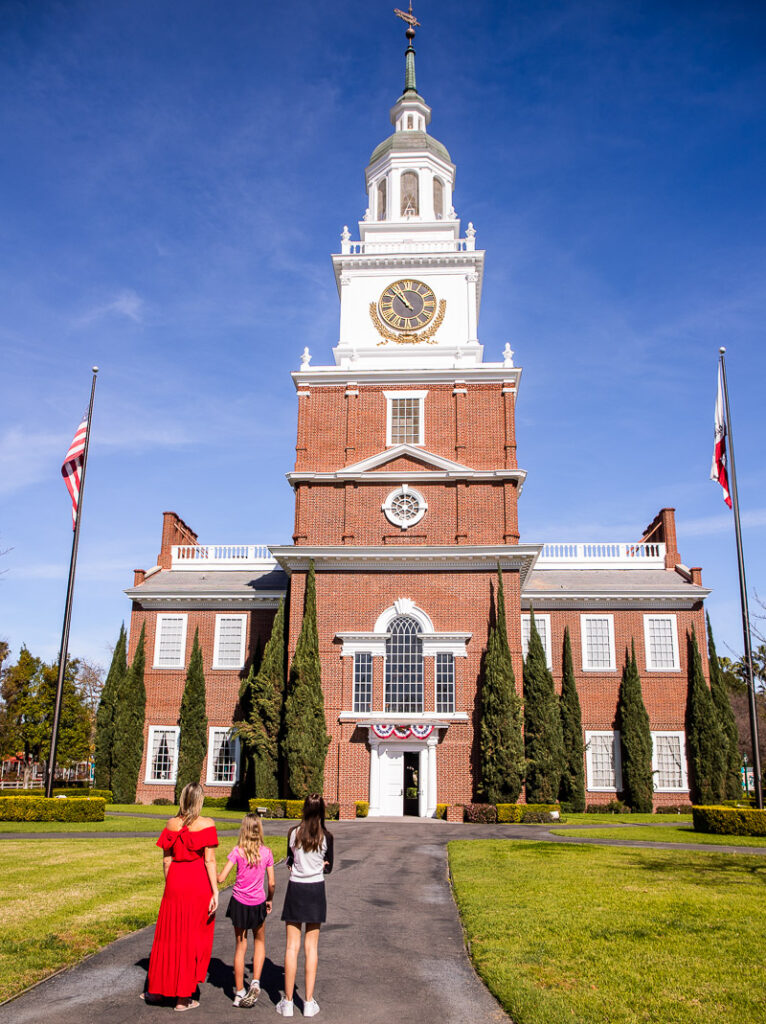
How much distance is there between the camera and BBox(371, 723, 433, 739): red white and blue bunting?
30797mm

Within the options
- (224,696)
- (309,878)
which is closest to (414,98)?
(224,696)

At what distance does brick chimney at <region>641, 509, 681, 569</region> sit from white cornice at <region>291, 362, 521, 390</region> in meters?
12.5

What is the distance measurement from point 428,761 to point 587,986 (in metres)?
22.9

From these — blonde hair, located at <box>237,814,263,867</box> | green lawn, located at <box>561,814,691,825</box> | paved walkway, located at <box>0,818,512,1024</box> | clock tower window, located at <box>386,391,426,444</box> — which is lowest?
green lawn, located at <box>561,814,691,825</box>

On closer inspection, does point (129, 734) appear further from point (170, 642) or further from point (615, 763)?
point (615, 763)

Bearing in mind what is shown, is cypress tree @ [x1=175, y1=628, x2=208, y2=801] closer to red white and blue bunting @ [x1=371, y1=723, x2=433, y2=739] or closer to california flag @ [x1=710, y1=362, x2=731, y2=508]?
red white and blue bunting @ [x1=371, y1=723, x2=433, y2=739]

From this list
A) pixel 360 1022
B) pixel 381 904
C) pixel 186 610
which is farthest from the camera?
pixel 186 610

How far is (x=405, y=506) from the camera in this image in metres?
34.0

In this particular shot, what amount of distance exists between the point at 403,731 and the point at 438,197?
24.6 metres

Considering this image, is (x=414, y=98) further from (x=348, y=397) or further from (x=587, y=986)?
(x=587, y=986)

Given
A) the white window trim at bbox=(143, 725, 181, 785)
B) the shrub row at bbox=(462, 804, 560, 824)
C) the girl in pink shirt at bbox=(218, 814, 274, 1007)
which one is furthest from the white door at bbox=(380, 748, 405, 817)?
the girl in pink shirt at bbox=(218, 814, 274, 1007)

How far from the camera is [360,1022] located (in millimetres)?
7598

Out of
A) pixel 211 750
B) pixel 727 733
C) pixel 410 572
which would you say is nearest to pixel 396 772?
pixel 410 572

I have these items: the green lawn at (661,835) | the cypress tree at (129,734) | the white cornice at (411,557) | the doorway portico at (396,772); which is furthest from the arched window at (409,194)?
the green lawn at (661,835)
